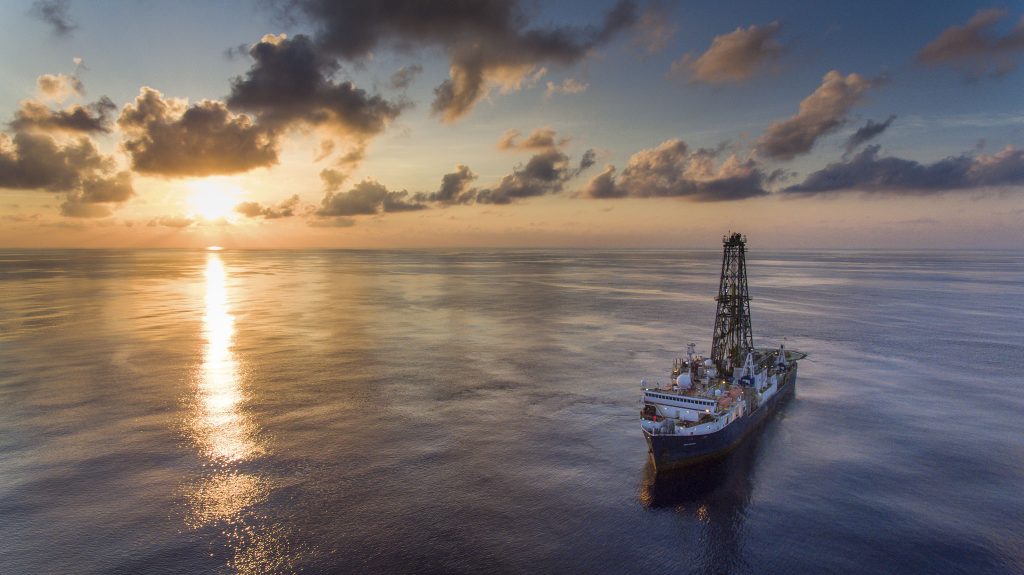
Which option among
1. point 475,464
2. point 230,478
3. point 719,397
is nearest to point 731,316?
point 719,397

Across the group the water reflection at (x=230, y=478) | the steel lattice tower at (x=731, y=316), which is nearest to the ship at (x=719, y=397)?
the steel lattice tower at (x=731, y=316)

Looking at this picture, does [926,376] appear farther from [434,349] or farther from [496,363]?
[434,349]

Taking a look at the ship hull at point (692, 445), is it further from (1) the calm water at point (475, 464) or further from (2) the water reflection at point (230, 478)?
(2) the water reflection at point (230, 478)

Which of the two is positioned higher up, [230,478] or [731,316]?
[731,316]

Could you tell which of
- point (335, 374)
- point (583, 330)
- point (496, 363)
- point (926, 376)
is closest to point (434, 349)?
point (496, 363)

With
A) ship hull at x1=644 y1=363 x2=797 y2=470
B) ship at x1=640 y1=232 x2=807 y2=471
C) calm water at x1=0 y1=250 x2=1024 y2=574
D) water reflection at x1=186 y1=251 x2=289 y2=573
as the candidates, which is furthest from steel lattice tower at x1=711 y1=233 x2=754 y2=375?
water reflection at x1=186 y1=251 x2=289 y2=573

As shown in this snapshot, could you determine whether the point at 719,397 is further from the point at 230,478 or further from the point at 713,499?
the point at 230,478

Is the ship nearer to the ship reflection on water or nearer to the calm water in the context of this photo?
the ship reflection on water
